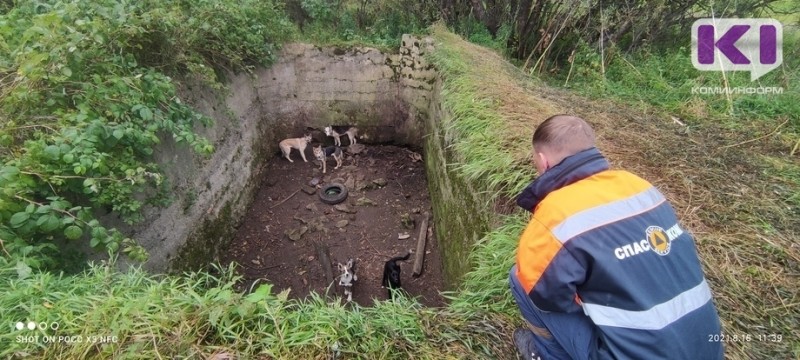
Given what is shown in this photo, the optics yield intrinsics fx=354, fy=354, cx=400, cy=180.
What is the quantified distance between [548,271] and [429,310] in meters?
0.84

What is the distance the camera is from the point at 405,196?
19.8ft

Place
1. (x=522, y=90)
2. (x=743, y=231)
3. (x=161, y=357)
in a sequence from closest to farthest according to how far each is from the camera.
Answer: (x=161, y=357), (x=743, y=231), (x=522, y=90)

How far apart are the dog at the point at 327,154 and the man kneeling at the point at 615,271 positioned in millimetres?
5530

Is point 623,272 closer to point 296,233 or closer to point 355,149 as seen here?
point 296,233

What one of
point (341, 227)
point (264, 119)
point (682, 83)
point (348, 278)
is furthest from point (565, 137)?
point (264, 119)

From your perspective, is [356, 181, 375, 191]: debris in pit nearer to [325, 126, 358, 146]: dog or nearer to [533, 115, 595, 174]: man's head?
[325, 126, 358, 146]: dog

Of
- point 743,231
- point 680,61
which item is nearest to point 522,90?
point 743,231

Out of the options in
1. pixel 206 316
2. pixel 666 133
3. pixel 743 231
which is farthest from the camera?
pixel 666 133

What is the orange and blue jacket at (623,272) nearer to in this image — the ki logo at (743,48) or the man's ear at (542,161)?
the man's ear at (542,161)

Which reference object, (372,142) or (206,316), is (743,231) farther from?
(372,142)

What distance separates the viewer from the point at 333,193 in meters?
6.04

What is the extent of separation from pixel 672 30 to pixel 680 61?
3.64 ft

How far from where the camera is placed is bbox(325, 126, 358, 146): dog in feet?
23.2

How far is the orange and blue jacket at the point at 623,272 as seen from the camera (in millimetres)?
1202
